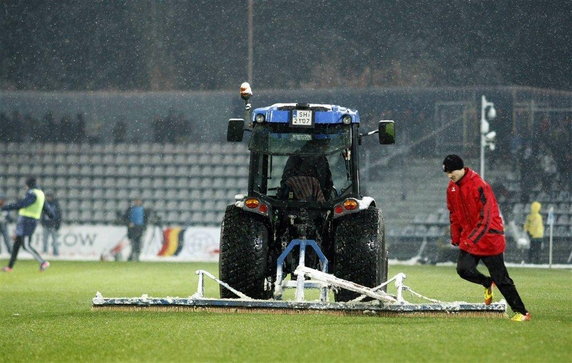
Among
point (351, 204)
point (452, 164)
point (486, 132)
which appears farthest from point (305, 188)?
point (486, 132)

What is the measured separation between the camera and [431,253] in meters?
34.1

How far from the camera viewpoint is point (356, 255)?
46.2 feet

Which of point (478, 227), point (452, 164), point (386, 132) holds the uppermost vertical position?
point (386, 132)

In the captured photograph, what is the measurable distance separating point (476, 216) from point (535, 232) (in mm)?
20452

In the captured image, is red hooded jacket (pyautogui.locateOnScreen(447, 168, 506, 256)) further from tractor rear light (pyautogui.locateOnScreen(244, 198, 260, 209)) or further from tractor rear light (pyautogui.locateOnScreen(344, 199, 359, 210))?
tractor rear light (pyautogui.locateOnScreen(244, 198, 260, 209))

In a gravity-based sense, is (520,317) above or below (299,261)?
below

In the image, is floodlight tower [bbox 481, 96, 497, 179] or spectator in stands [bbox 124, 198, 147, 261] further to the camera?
spectator in stands [bbox 124, 198, 147, 261]

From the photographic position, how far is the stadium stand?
3781 centimetres

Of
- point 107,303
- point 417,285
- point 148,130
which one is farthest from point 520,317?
point 148,130

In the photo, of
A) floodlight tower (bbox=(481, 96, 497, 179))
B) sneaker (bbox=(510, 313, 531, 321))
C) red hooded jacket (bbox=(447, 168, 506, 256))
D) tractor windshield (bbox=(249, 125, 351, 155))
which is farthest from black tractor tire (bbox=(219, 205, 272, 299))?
floodlight tower (bbox=(481, 96, 497, 179))

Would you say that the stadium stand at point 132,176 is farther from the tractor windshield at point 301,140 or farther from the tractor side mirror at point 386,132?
the tractor side mirror at point 386,132

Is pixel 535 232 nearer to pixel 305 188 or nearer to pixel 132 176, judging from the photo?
pixel 132 176

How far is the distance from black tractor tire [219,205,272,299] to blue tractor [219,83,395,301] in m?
0.01

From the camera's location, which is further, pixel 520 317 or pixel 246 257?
pixel 246 257
